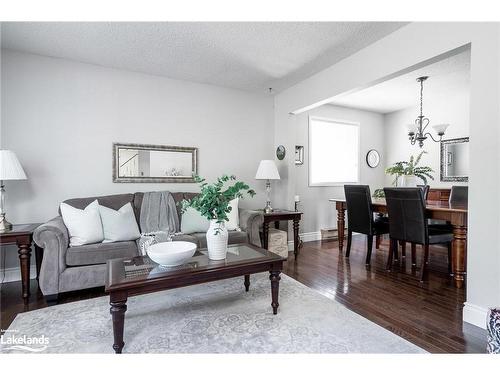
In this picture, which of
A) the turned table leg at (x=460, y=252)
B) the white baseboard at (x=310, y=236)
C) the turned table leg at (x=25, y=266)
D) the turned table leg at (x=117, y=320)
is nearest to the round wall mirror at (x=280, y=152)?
the white baseboard at (x=310, y=236)

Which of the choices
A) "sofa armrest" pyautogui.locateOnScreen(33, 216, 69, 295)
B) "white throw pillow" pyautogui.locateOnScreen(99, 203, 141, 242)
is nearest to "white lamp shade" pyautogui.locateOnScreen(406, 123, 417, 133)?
"white throw pillow" pyautogui.locateOnScreen(99, 203, 141, 242)

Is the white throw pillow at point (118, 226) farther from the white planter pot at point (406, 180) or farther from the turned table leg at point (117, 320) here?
the white planter pot at point (406, 180)

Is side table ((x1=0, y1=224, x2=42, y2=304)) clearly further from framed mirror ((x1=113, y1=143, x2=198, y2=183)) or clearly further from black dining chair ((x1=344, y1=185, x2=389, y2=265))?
black dining chair ((x1=344, y1=185, x2=389, y2=265))

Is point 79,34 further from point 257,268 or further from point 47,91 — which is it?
point 257,268

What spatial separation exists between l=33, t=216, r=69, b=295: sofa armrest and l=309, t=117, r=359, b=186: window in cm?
385

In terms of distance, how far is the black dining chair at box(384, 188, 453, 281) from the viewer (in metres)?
2.80

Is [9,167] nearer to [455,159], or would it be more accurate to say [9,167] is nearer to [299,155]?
[299,155]

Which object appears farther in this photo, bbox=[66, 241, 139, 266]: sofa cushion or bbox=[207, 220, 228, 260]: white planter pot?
bbox=[66, 241, 139, 266]: sofa cushion

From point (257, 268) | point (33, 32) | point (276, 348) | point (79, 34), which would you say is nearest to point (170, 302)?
point (257, 268)

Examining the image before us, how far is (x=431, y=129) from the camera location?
16.0 ft

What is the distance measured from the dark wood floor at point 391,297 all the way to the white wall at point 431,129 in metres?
2.02

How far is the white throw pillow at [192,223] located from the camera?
319cm
